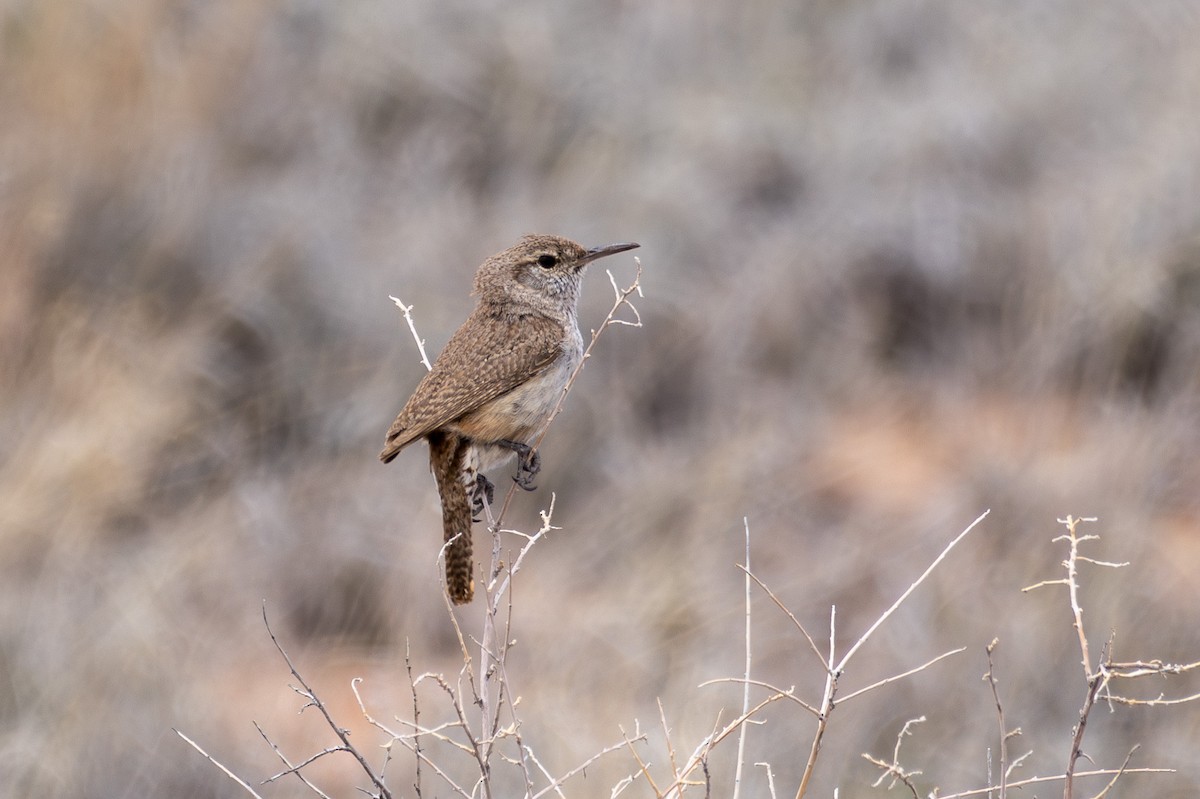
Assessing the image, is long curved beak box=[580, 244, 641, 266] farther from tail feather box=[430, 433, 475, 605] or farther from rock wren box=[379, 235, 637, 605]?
tail feather box=[430, 433, 475, 605]

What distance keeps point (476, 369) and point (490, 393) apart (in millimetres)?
85

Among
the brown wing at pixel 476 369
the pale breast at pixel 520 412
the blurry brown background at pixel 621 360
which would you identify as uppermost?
the brown wing at pixel 476 369

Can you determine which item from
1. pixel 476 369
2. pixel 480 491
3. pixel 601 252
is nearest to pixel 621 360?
pixel 601 252

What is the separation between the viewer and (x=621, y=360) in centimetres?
720

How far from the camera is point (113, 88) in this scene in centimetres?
804

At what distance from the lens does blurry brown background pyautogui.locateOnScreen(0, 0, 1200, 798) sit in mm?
5742

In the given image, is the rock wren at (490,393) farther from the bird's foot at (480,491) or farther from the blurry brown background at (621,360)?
the blurry brown background at (621,360)

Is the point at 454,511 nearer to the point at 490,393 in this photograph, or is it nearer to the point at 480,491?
the point at 480,491

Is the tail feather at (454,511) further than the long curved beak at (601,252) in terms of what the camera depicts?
No

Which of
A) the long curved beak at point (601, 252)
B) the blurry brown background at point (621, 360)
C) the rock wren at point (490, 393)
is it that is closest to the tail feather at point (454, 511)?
the rock wren at point (490, 393)

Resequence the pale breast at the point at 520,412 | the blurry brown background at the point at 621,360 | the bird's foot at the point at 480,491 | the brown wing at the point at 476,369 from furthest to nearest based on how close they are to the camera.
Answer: the blurry brown background at the point at 621,360 < the bird's foot at the point at 480,491 < the pale breast at the point at 520,412 < the brown wing at the point at 476,369

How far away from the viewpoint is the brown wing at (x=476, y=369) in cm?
364

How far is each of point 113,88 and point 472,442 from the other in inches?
203

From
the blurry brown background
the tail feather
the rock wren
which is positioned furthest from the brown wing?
the blurry brown background
